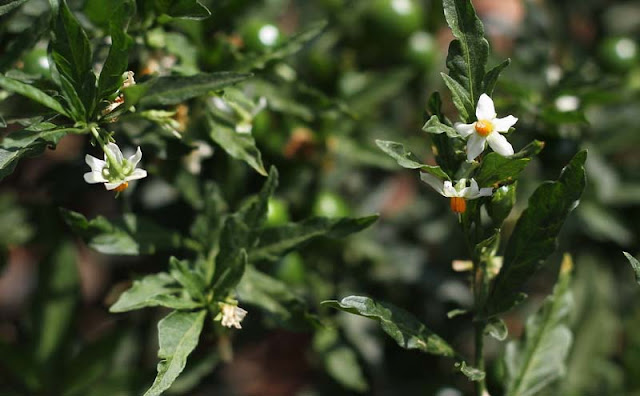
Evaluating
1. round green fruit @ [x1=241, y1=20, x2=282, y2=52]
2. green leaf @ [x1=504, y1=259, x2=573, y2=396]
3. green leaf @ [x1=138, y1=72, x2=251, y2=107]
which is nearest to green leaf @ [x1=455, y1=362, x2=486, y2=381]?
green leaf @ [x1=504, y1=259, x2=573, y2=396]

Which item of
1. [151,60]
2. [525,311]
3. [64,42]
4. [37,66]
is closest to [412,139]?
[525,311]

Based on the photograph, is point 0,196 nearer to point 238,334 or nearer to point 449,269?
point 238,334

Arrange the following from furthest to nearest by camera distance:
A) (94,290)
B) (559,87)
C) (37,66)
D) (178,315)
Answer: (94,290) → (559,87) → (37,66) → (178,315)

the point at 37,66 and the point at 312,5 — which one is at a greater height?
the point at 37,66

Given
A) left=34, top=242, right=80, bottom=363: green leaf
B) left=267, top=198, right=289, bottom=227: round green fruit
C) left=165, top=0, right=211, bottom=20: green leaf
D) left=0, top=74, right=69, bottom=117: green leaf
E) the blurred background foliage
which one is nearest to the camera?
left=0, top=74, right=69, bottom=117: green leaf

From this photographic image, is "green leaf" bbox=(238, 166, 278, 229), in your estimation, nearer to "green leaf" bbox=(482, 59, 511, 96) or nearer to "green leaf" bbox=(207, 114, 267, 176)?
"green leaf" bbox=(207, 114, 267, 176)

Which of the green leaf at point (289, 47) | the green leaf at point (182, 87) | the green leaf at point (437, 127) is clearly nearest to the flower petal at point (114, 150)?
the green leaf at point (182, 87)

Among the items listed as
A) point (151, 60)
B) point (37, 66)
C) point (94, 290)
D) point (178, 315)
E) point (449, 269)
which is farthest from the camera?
point (94, 290)
